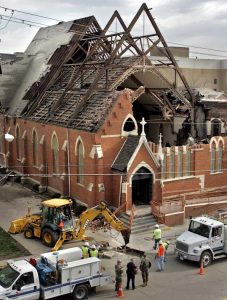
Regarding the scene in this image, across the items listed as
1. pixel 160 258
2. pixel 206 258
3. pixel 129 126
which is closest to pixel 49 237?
pixel 160 258

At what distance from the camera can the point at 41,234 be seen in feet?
92.4

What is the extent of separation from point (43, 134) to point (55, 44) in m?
12.7

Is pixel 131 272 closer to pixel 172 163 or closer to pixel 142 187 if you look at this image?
pixel 142 187

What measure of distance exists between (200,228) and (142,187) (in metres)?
8.93

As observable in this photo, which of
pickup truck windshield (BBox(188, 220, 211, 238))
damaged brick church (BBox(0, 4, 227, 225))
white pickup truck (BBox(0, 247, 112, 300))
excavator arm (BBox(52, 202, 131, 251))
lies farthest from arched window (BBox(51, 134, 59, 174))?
white pickup truck (BBox(0, 247, 112, 300))

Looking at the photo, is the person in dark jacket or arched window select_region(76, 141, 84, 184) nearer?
the person in dark jacket

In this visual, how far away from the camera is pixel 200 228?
2642cm

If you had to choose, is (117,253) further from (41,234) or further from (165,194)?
(165,194)

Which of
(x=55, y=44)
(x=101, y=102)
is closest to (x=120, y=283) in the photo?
(x=101, y=102)

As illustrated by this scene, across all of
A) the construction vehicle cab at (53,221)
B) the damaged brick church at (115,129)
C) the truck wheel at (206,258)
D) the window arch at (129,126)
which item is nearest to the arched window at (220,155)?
the damaged brick church at (115,129)

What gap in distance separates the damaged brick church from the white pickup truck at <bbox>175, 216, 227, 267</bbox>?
565cm

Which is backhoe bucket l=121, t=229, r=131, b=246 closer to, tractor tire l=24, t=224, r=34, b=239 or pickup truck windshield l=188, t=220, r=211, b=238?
pickup truck windshield l=188, t=220, r=211, b=238

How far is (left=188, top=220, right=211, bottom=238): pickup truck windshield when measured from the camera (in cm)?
2590

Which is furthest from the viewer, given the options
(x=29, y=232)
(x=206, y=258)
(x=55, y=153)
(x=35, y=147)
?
(x=35, y=147)
